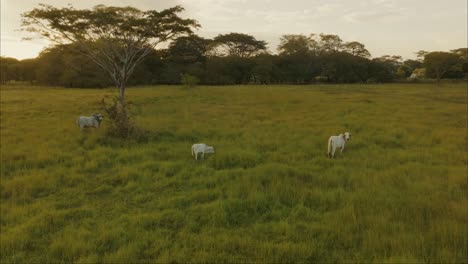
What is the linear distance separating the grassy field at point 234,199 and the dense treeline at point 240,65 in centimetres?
4030

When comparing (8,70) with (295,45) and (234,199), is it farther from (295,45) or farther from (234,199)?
(234,199)

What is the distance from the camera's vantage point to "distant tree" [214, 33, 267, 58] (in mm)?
73125

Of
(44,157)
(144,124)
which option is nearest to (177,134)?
(144,124)

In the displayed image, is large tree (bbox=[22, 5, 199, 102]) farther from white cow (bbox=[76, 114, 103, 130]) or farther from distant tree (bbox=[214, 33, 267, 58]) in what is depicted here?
distant tree (bbox=[214, 33, 267, 58])

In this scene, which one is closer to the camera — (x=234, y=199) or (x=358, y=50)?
(x=234, y=199)

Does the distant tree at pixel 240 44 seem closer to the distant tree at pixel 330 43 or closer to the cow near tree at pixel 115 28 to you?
the distant tree at pixel 330 43

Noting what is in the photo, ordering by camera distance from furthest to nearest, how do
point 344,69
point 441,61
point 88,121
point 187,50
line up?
1. point 344,69
2. point 187,50
3. point 441,61
4. point 88,121

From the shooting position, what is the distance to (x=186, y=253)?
474 centimetres

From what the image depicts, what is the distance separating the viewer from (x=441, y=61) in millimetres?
61500

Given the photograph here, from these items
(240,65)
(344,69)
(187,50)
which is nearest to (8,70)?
(187,50)

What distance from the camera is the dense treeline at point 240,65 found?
56.4m

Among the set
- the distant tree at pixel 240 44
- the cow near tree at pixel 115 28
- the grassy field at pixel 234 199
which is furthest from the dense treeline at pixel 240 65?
the grassy field at pixel 234 199

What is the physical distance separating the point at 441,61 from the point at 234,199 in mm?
70477

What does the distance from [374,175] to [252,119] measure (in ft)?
35.7
